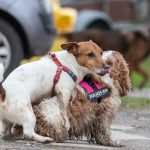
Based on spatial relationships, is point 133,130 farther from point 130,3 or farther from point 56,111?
point 130,3

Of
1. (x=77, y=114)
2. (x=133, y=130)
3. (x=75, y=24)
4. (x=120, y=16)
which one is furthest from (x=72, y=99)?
(x=120, y=16)

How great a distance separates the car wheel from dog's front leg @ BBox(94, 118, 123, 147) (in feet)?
17.3

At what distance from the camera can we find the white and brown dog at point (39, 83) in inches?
325

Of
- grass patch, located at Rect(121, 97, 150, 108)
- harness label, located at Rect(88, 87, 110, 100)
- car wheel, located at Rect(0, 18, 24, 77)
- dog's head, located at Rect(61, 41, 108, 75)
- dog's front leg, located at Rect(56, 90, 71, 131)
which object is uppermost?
car wheel, located at Rect(0, 18, 24, 77)

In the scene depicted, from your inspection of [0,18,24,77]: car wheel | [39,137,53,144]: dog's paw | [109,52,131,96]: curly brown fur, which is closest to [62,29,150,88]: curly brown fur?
[0,18,24,77]: car wheel

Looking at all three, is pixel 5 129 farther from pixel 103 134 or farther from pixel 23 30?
pixel 23 30

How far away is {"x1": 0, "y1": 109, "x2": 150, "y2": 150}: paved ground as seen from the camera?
824 cm

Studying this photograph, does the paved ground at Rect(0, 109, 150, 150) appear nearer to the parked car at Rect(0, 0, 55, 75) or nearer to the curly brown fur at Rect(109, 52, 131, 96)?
the curly brown fur at Rect(109, 52, 131, 96)

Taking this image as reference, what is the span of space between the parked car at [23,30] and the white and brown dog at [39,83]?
16.6 feet

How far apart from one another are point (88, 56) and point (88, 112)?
51 centimetres

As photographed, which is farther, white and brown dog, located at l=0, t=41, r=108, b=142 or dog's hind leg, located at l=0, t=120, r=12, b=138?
dog's hind leg, located at l=0, t=120, r=12, b=138

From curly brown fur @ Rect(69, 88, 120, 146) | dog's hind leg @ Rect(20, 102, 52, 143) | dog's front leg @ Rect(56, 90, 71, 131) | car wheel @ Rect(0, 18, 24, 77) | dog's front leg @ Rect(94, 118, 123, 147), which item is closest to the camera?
dog's hind leg @ Rect(20, 102, 52, 143)

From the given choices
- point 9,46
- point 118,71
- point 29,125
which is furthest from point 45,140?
point 9,46

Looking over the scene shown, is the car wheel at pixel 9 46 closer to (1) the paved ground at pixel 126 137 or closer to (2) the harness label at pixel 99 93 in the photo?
(1) the paved ground at pixel 126 137
